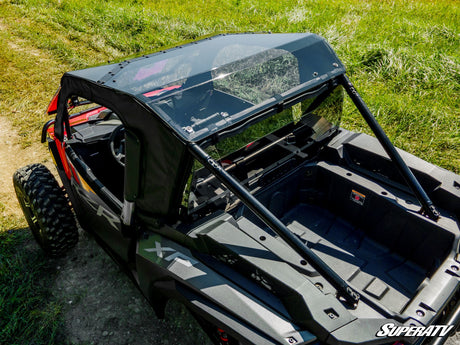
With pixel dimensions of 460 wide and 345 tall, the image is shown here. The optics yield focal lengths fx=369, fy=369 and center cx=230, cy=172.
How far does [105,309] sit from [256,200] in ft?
6.29

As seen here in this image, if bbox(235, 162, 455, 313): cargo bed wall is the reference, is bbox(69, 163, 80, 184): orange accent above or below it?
below

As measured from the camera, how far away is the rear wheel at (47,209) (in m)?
3.19

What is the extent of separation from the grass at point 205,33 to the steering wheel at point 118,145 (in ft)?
4.27

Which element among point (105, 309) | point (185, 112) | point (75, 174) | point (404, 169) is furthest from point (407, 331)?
point (75, 174)

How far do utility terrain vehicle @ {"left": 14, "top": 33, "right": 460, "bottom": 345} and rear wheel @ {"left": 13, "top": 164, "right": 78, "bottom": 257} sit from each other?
0.5 inches

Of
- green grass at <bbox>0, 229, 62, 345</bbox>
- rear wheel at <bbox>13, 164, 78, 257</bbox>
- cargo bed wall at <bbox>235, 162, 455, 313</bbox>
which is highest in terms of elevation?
cargo bed wall at <bbox>235, 162, 455, 313</bbox>

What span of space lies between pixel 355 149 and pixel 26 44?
26.0 ft

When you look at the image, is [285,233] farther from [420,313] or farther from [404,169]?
[404,169]

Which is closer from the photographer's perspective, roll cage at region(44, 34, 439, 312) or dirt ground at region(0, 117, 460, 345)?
roll cage at region(44, 34, 439, 312)

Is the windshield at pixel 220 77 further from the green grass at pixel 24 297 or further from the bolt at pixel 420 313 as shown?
the green grass at pixel 24 297

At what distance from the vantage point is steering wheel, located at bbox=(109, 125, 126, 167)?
10.5 ft

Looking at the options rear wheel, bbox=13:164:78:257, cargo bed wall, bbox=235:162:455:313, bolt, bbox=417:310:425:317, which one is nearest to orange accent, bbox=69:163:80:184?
rear wheel, bbox=13:164:78:257

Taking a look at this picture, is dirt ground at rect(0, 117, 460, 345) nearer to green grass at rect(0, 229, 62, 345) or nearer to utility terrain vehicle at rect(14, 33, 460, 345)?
green grass at rect(0, 229, 62, 345)

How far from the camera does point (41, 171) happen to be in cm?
337
